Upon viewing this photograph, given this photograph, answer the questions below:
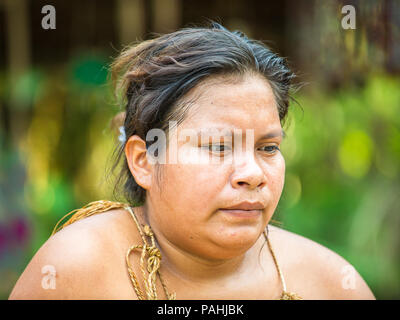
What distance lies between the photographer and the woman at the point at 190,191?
165 cm

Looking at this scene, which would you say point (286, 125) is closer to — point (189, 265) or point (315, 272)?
point (315, 272)

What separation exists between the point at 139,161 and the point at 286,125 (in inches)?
70.6

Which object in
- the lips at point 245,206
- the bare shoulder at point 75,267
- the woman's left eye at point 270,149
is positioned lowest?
the bare shoulder at point 75,267

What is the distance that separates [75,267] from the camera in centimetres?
162

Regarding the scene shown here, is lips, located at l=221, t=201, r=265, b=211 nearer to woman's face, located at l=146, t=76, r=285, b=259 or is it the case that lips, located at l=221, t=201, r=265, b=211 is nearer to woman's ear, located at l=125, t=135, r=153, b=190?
woman's face, located at l=146, t=76, r=285, b=259

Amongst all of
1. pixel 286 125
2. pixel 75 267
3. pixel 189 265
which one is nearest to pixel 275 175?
pixel 189 265

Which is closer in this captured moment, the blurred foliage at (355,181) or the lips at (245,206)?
the lips at (245,206)

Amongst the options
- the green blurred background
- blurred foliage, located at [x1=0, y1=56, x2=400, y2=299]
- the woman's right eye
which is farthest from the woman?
blurred foliage, located at [x1=0, y1=56, x2=400, y2=299]

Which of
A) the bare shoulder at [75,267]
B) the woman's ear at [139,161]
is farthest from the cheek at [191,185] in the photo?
the bare shoulder at [75,267]

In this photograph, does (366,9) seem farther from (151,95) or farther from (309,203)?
(151,95)

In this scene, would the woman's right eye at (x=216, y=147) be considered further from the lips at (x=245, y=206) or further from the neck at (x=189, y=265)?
the neck at (x=189, y=265)

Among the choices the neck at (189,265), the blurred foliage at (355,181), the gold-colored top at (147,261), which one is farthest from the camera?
the blurred foliage at (355,181)

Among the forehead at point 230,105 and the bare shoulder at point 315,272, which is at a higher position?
the forehead at point 230,105

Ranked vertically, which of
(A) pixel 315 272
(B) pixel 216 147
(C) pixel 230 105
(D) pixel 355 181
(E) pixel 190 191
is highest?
(C) pixel 230 105
